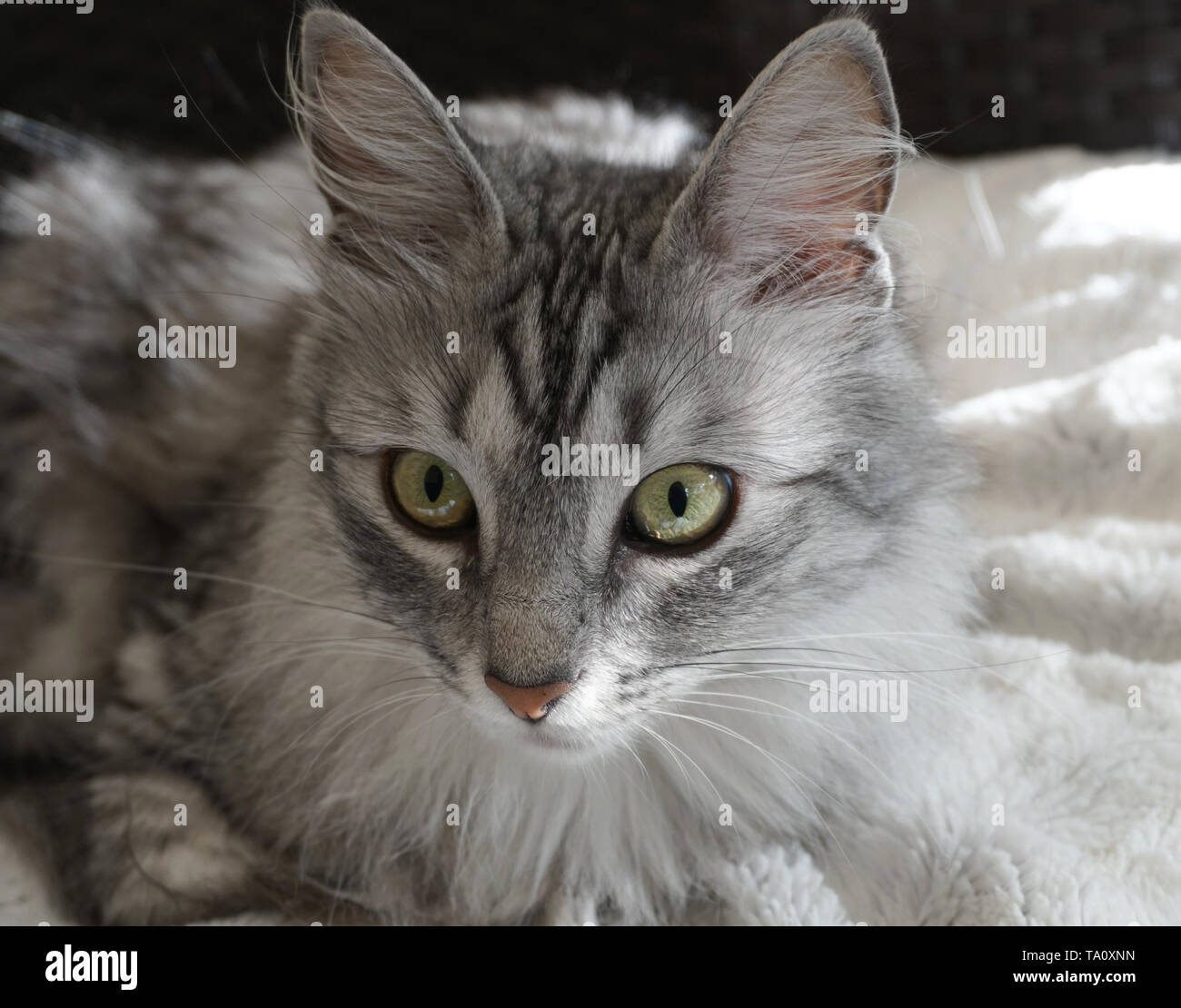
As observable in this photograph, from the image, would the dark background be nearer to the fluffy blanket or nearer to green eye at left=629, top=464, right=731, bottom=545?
the fluffy blanket

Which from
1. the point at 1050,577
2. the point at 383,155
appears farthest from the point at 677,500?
Result: the point at 1050,577

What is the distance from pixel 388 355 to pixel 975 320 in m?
1.20

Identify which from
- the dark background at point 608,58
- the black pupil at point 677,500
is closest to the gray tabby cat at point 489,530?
the black pupil at point 677,500

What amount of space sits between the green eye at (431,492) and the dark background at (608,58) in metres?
0.94

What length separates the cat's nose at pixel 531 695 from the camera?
1025 mm

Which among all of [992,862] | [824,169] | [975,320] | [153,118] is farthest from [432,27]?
[992,862]

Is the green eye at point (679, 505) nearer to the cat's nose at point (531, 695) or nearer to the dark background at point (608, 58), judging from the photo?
the cat's nose at point (531, 695)

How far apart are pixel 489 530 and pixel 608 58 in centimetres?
176

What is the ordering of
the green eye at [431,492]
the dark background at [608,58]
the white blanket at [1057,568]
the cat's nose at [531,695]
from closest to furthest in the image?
the cat's nose at [531,695], the green eye at [431,492], the white blanket at [1057,568], the dark background at [608,58]

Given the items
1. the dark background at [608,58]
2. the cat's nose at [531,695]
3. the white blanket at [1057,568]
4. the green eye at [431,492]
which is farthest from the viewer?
the dark background at [608,58]

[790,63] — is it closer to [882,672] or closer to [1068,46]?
[882,672]

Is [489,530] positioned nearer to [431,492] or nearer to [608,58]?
[431,492]

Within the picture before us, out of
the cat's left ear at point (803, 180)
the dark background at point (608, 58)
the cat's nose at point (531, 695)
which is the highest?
the dark background at point (608, 58)

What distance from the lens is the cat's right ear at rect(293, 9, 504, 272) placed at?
44.9 inches
